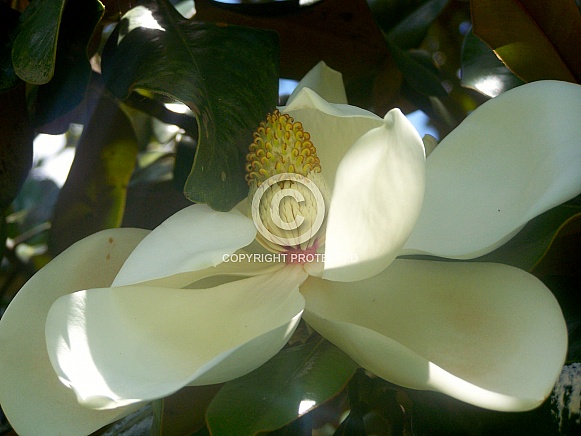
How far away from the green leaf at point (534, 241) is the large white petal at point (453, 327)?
5 centimetres

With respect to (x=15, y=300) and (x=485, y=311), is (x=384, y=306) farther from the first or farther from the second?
(x=15, y=300)

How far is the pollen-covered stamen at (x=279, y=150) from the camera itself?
0.60m

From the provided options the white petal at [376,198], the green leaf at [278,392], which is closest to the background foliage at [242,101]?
the green leaf at [278,392]

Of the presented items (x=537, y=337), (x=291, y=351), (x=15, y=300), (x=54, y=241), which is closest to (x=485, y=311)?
(x=537, y=337)

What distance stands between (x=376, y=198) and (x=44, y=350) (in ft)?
0.99

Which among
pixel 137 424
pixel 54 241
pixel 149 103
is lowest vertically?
pixel 137 424

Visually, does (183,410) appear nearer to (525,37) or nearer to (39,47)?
(39,47)

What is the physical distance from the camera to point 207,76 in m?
0.64

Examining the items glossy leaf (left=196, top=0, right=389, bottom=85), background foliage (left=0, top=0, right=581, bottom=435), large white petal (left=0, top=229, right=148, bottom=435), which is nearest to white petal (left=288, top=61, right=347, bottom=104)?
background foliage (left=0, top=0, right=581, bottom=435)

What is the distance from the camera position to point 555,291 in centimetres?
63

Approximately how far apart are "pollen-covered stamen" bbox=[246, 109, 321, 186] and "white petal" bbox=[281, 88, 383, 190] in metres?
0.02

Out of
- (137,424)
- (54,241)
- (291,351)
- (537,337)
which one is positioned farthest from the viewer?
(54,241)

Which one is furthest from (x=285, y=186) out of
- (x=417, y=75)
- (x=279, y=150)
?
(x=417, y=75)

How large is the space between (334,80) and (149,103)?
0.72ft
